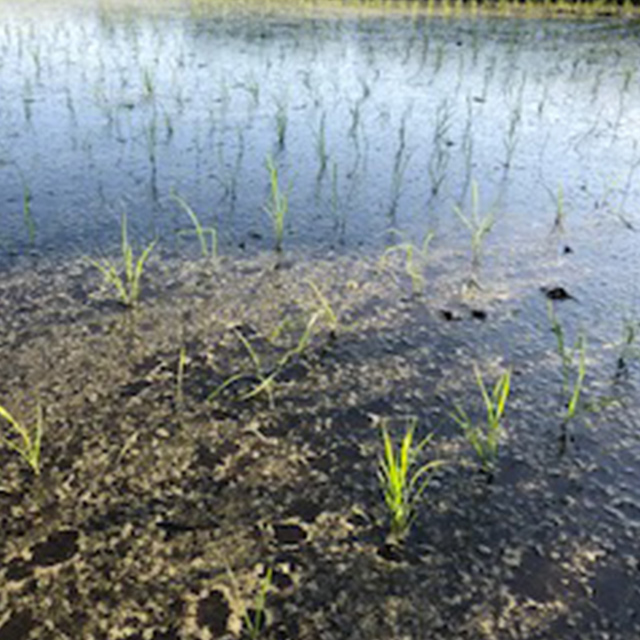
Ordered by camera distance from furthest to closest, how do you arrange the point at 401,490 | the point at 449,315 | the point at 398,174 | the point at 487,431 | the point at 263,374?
the point at 398,174, the point at 449,315, the point at 263,374, the point at 487,431, the point at 401,490

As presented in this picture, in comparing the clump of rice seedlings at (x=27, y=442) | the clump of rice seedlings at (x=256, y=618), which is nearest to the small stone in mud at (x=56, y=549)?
the clump of rice seedlings at (x=27, y=442)

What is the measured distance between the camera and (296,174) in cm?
300

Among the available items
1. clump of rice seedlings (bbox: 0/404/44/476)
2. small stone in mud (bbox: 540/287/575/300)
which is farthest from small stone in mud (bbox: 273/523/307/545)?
small stone in mud (bbox: 540/287/575/300)

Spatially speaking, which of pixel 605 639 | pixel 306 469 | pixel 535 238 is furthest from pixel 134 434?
pixel 535 238

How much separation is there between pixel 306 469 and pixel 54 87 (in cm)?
366

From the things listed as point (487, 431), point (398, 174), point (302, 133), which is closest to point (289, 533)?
point (487, 431)

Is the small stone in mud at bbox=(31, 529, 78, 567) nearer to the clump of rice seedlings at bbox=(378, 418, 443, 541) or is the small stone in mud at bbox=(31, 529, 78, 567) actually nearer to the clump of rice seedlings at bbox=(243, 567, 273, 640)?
the clump of rice seedlings at bbox=(243, 567, 273, 640)

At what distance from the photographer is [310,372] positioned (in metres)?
1.70

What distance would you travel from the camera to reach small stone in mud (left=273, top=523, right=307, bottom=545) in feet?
3.96

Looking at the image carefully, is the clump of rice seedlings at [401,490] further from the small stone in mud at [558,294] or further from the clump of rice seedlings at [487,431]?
the small stone in mud at [558,294]

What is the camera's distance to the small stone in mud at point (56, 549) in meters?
1.13

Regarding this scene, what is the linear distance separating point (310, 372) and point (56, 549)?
2.40ft

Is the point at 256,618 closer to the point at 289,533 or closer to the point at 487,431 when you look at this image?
the point at 289,533

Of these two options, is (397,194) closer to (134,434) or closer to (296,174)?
(296,174)
